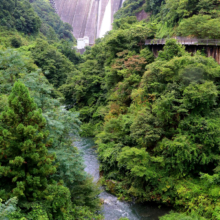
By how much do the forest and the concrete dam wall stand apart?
57461mm

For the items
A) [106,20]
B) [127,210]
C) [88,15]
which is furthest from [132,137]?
[88,15]

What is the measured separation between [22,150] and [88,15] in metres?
86.9

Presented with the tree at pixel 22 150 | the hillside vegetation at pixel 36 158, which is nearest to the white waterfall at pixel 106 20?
the hillside vegetation at pixel 36 158

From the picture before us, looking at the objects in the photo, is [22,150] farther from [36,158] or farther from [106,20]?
[106,20]

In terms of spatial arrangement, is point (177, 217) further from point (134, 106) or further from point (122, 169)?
point (134, 106)

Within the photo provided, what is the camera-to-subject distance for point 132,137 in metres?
17.3

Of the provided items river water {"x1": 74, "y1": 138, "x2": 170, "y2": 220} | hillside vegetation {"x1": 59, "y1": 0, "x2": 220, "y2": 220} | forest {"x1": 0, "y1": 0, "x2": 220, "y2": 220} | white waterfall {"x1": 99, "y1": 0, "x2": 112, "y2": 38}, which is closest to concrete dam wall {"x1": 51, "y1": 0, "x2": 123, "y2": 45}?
white waterfall {"x1": 99, "y1": 0, "x2": 112, "y2": 38}

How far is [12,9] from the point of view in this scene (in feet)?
159

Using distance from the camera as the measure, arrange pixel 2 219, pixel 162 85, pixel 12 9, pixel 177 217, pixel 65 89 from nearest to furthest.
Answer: pixel 2 219 < pixel 177 217 < pixel 162 85 < pixel 65 89 < pixel 12 9

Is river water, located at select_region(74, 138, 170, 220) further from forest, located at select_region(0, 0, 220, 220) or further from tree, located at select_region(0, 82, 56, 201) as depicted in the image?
tree, located at select_region(0, 82, 56, 201)

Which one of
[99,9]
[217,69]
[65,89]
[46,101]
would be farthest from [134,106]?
[99,9]

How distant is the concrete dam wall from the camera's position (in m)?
80.8

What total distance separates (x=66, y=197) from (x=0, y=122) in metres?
3.78

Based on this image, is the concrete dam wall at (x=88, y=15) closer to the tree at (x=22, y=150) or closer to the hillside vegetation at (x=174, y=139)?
the hillside vegetation at (x=174, y=139)
